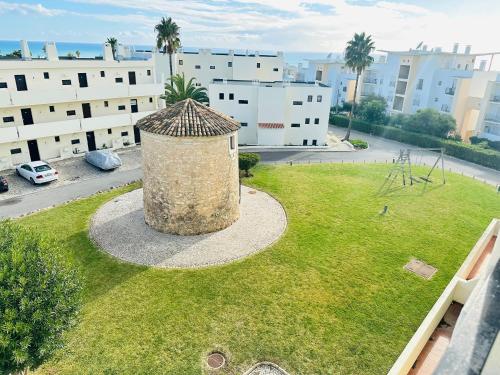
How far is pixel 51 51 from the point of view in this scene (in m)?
33.1

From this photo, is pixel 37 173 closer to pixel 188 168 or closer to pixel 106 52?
pixel 106 52

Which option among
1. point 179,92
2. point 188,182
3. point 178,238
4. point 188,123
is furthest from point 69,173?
point 188,123

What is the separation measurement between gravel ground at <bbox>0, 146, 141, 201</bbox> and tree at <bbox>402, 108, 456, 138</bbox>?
3998 centimetres

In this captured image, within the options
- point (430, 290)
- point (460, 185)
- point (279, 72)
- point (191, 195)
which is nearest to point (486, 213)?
point (460, 185)

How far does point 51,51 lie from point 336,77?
202 feet

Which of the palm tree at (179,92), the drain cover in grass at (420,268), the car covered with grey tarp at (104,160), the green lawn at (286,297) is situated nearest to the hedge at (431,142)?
the green lawn at (286,297)

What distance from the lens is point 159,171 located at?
20562mm

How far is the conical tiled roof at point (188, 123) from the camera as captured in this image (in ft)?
64.8

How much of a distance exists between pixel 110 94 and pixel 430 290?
3496 cm

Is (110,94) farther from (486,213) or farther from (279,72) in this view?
(486,213)

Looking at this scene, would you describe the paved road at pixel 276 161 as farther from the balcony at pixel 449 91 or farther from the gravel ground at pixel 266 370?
the gravel ground at pixel 266 370

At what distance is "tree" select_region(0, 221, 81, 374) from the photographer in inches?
337

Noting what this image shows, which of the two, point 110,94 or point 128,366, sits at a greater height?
point 110,94

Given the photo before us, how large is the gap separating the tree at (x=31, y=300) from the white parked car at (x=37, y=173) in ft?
69.1
